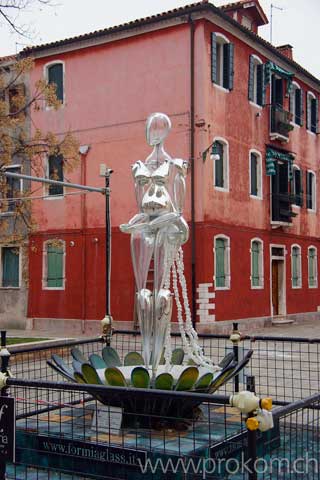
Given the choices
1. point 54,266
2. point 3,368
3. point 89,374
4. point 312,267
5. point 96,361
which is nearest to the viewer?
point 3,368

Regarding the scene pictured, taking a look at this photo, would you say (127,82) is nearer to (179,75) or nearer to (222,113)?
(179,75)

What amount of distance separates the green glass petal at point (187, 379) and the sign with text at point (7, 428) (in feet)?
7.06

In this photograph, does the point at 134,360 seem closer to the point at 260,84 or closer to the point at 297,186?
the point at 260,84

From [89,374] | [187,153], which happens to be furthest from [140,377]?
[187,153]

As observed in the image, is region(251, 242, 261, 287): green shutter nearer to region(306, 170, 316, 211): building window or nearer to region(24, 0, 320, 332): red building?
region(24, 0, 320, 332): red building

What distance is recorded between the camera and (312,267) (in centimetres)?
3222

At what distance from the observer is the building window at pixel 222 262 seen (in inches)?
945

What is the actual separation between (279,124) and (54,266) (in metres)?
10.7

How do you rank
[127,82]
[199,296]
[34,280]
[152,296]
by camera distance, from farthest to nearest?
[34,280]
[127,82]
[199,296]
[152,296]

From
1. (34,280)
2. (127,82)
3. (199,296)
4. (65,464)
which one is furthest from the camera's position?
→ (34,280)

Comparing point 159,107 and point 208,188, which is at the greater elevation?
point 159,107

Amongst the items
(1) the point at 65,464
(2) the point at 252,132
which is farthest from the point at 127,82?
(1) the point at 65,464

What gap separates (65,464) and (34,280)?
68.9ft

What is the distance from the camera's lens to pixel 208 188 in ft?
77.0
